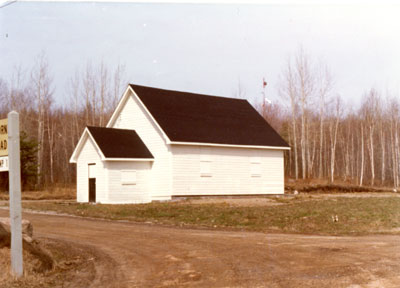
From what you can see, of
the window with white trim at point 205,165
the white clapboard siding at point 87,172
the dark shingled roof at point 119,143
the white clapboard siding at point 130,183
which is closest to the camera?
the white clapboard siding at point 130,183

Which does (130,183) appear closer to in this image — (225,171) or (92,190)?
(92,190)

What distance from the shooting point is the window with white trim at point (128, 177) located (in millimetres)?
29781

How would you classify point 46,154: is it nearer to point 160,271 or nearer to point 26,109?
point 26,109

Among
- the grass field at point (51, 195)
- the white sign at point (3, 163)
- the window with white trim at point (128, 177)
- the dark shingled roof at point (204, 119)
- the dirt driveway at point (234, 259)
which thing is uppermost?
the dark shingled roof at point (204, 119)

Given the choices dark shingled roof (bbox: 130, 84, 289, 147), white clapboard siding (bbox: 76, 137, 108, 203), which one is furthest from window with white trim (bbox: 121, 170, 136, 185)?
dark shingled roof (bbox: 130, 84, 289, 147)

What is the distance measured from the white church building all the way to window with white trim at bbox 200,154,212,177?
6cm

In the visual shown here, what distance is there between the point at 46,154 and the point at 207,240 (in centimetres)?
5017

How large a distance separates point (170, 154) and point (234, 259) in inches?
782

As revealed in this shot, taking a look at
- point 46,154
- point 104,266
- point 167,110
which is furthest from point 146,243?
point 46,154

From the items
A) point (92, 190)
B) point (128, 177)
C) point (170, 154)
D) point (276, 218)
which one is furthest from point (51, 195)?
point (276, 218)

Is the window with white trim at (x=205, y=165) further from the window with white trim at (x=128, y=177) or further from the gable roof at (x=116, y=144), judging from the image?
the window with white trim at (x=128, y=177)

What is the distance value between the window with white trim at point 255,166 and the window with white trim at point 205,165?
3789mm

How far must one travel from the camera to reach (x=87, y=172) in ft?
101

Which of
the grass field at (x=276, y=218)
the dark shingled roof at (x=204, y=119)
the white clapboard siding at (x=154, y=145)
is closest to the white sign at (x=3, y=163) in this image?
the grass field at (x=276, y=218)
